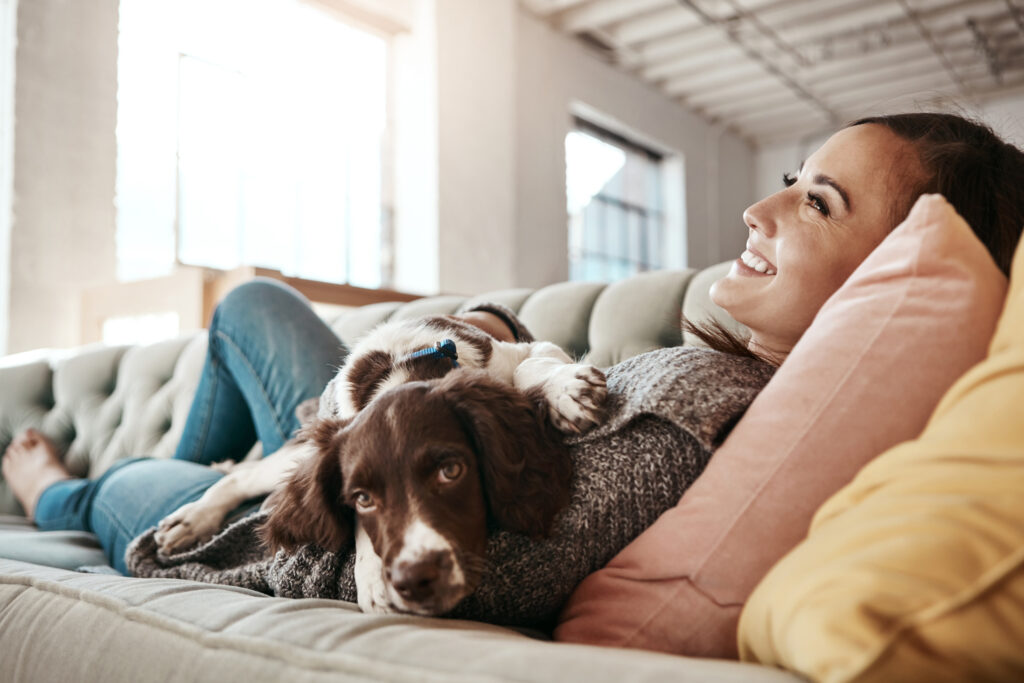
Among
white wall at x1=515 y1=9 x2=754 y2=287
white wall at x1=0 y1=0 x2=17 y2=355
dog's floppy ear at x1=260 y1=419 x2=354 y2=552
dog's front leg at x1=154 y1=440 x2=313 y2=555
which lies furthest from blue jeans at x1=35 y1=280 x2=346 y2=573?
white wall at x1=515 y1=9 x2=754 y2=287

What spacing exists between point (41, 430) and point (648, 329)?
7.28 feet

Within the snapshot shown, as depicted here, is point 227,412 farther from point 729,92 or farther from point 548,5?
point 729,92

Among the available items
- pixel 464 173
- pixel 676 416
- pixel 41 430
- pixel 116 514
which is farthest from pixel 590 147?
pixel 676 416

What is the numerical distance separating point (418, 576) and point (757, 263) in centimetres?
79

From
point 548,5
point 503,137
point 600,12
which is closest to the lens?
point 503,137

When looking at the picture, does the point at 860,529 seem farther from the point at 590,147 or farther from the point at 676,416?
the point at 590,147

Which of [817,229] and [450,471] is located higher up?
[817,229]

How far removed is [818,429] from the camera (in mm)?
825

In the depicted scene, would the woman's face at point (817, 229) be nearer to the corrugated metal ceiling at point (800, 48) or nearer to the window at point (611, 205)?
the corrugated metal ceiling at point (800, 48)

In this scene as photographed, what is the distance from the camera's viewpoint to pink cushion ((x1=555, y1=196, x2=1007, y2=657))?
2.61 feet

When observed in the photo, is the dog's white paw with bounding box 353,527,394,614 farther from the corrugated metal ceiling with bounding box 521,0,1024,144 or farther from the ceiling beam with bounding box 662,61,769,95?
the ceiling beam with bounding box 662,61,769,95

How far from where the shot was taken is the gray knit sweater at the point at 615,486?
94 cm

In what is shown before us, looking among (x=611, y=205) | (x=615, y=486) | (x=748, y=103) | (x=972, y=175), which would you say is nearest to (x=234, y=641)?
(x=615, y=486)

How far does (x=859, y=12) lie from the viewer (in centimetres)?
756
